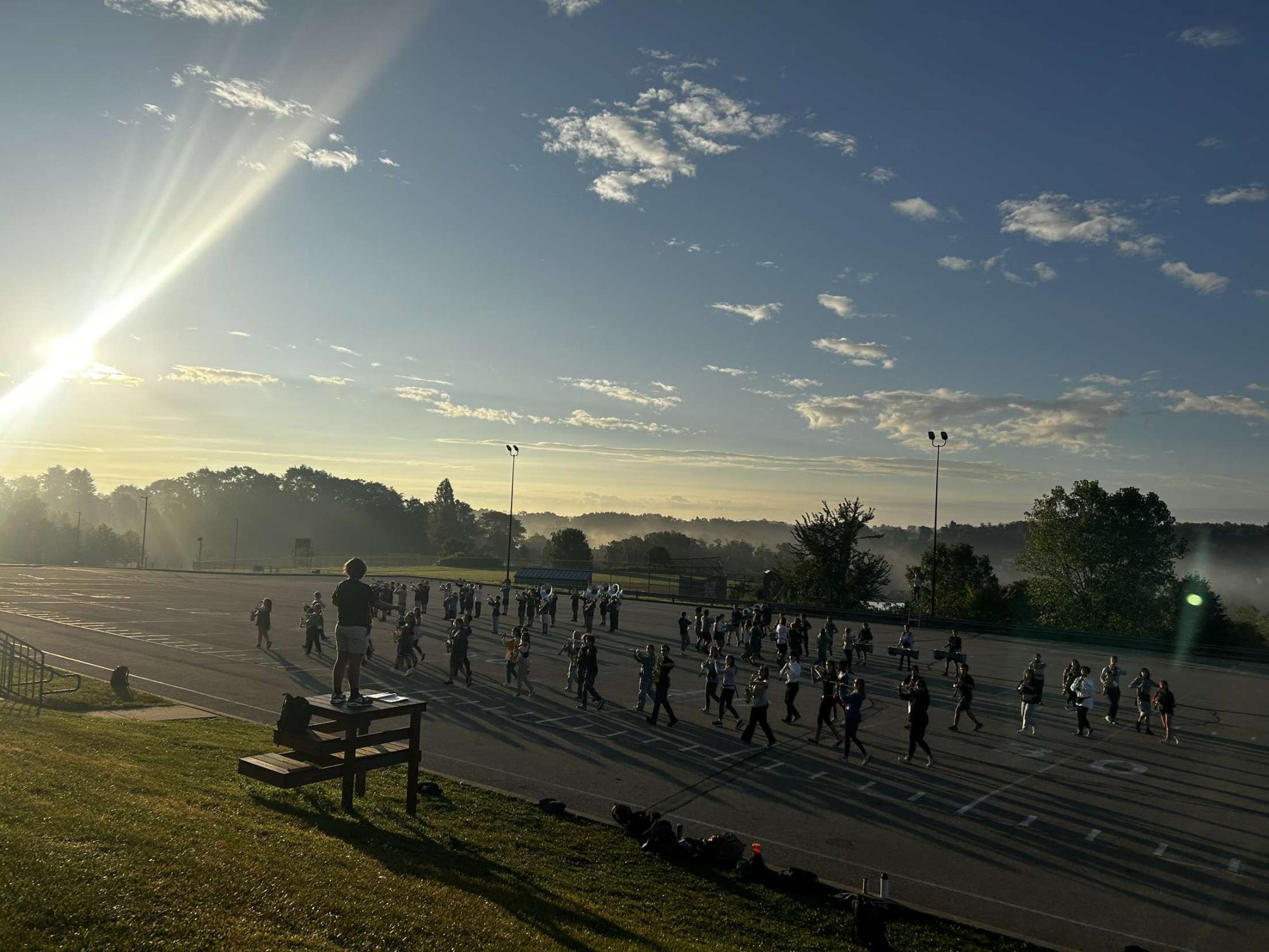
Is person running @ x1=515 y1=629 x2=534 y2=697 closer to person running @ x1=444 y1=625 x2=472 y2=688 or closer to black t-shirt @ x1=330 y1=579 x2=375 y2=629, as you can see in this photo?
person running @ x1=444 y1=625 x2=472 y2=688

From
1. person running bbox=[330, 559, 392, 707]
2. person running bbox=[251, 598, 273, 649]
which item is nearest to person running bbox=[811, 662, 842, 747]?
person running bbox=[330, 559, 392, 707]

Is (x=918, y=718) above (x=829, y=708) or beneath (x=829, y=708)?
above

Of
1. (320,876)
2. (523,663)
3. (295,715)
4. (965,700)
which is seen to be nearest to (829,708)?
(965,700)

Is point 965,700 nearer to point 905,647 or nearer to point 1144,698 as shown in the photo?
point 1144,698

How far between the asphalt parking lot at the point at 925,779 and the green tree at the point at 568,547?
58.6 m

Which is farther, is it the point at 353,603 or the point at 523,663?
the point at 523,663

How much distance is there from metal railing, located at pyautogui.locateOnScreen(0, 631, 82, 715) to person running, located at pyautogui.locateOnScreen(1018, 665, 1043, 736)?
845 inches

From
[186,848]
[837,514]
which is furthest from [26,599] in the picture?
[837,514]

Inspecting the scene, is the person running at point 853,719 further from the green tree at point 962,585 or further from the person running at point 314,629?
the green tree at point 962,585

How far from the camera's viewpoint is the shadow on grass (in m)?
7.57

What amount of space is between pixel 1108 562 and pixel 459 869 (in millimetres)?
67297

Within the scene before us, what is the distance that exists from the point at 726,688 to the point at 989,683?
14.3 m

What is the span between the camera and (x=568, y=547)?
92.2 m

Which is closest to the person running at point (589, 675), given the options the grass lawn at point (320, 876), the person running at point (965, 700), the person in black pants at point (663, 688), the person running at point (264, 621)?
the person in black pants at point (663, 688)
